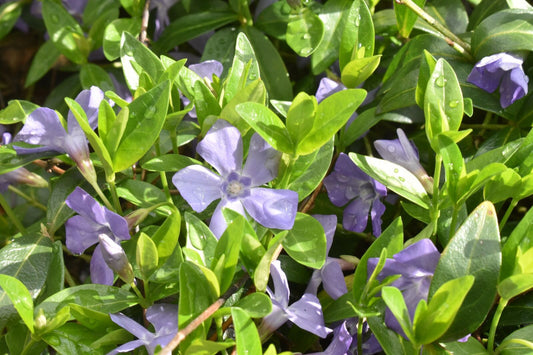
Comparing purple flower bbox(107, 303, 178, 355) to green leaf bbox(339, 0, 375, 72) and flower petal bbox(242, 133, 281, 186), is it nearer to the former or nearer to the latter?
flower petal bbox(242, 133, 281, 186)

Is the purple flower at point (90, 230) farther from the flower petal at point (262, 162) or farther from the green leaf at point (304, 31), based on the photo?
the green leaf at point (304, 31)

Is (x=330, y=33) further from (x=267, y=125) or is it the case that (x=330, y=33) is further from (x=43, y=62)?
(x=43, y=62)

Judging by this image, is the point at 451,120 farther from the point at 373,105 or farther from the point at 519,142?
the point at 373,105

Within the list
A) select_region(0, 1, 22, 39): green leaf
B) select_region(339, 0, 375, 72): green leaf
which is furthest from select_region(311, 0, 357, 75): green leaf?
select_region(0, 1, 22, 39): green leaf

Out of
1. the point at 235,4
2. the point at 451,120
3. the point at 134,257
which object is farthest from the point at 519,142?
the point at 235,4

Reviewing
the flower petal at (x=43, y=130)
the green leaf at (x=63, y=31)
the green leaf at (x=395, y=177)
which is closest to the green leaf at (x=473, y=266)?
the green leaf at (x=395, y=177)

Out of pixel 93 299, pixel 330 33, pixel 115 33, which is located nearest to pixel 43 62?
pixel 115 33
